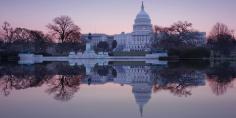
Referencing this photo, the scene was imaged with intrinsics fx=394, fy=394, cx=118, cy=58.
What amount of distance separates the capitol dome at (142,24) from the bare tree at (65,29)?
127 feet

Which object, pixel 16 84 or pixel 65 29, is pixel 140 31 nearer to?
pixel 65 29

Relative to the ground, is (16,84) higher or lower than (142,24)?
lower

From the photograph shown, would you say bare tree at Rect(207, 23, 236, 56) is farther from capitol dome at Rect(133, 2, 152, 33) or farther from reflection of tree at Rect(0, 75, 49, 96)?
reflection of tree at Rect(0, 75, 49, 96)

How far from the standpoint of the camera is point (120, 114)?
9195 millimetres

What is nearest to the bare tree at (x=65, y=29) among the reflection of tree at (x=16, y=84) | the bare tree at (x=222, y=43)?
the bare tree at (x=222, y=43)

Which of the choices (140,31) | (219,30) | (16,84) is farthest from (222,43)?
(16,84)

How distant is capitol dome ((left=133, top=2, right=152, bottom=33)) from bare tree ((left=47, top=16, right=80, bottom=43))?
3877 centimetres

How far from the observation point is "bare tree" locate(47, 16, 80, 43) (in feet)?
263

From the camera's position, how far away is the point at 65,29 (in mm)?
81125

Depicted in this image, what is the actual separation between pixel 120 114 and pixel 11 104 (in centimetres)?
353

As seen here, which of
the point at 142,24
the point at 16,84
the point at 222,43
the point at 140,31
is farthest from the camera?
the point at 142,24

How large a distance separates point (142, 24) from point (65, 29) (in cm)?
4045

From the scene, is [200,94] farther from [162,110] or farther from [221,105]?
[162,110]

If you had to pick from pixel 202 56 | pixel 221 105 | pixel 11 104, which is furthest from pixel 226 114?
pixel 202 56
